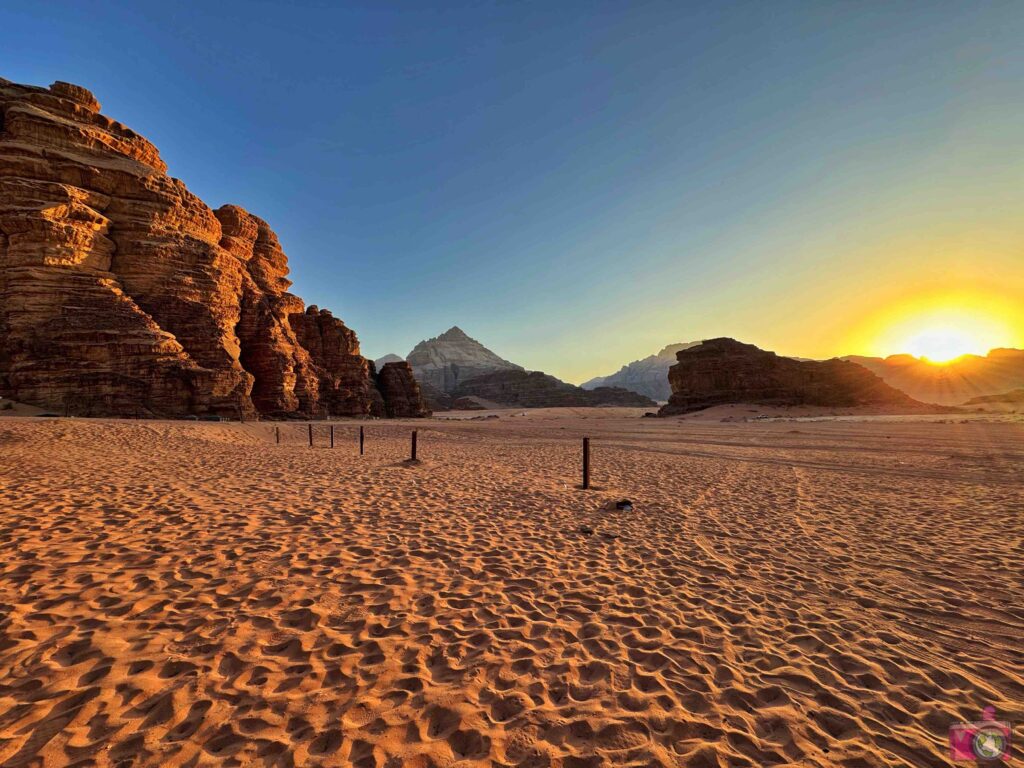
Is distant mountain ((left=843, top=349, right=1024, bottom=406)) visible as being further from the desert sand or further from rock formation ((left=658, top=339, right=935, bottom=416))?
the desert sand

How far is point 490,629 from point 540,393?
13532 cm

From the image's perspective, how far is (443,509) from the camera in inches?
379

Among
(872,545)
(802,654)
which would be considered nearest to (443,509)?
(802,654)

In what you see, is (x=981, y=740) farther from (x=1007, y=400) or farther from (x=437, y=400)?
(x=437, y=400)

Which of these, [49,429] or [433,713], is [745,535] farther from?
[49,429]

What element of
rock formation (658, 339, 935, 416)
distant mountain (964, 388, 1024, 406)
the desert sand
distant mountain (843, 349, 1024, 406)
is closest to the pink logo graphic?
the desert sand

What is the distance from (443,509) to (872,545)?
894 cm

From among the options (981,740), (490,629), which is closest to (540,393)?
(490,629)

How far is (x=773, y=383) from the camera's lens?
227 feet

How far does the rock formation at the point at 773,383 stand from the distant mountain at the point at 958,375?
62086mm

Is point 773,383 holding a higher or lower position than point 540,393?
higher

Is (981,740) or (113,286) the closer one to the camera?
(981,740)

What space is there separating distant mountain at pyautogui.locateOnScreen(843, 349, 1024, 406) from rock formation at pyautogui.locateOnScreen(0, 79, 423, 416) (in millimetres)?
155069

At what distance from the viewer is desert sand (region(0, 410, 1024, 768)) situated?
303 cm
